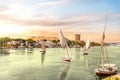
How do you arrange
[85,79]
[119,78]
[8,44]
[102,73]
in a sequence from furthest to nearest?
[8,44] < [102,73] < [85,79] < [119,78]

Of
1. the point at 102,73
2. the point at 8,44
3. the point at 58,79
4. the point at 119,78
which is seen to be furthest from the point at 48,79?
the point at 8,44

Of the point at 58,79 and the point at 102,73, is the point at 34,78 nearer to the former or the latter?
the point at 58,79

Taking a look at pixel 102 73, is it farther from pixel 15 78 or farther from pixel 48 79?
pixel 15 78

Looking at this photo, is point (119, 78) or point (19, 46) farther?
point (19, 46)

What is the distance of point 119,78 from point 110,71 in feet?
70.0

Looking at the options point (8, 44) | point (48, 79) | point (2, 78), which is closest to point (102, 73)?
point (48, 79)

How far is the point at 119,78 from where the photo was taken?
19609 millimetres

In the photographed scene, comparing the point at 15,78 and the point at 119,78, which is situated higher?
the point at 119,78

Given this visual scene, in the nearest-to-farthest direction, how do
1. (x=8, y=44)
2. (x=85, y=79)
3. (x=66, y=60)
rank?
(x=85, y=79), (x=66, y=60), (x=8, y=44)

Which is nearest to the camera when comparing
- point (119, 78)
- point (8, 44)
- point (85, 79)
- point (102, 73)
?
point (119, 78)

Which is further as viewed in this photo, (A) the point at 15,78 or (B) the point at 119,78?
(A) the point at 15,78

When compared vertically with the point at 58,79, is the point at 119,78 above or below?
above

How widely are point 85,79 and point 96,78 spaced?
1773 mm

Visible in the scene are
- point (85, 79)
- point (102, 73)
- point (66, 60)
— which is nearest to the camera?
point (85, 79)
